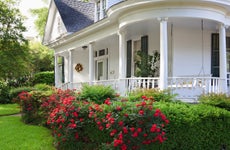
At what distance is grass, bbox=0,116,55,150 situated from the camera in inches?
280

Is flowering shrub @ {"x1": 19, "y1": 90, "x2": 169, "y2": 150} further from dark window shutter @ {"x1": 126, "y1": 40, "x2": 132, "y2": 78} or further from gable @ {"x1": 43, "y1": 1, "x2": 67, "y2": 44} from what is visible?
gable @ {"x1": 43, "y1": 1, "x2": 67, "y2": 44}

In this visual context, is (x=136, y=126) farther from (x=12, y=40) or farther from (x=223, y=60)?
(x=12, y=40)

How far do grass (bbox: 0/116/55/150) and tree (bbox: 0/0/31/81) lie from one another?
31.3 ft

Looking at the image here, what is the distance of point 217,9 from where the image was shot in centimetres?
976

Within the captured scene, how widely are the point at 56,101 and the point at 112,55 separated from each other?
7.57 meters

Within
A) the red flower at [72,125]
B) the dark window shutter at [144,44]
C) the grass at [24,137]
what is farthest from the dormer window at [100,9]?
the red flower at [72,125]

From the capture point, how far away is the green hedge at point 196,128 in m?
6.01

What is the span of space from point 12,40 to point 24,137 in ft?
43.2

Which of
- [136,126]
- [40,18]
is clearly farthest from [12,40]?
[40,18]

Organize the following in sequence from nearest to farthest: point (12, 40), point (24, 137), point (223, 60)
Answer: point (24, 137) < point (223, 60) < point (12, 40)

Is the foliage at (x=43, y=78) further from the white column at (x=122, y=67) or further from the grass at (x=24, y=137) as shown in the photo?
the white column at (x=122, y=67)

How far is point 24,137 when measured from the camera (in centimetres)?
814

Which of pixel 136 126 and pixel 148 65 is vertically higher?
pixel 148 65

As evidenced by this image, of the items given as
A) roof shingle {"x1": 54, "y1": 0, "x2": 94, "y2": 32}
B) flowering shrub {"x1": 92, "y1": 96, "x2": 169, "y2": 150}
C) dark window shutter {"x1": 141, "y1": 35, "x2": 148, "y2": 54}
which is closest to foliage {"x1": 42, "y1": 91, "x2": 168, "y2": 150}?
flowering shrub {"x1": 92, "y1": 96, "x2": 169, "y2": 150}
